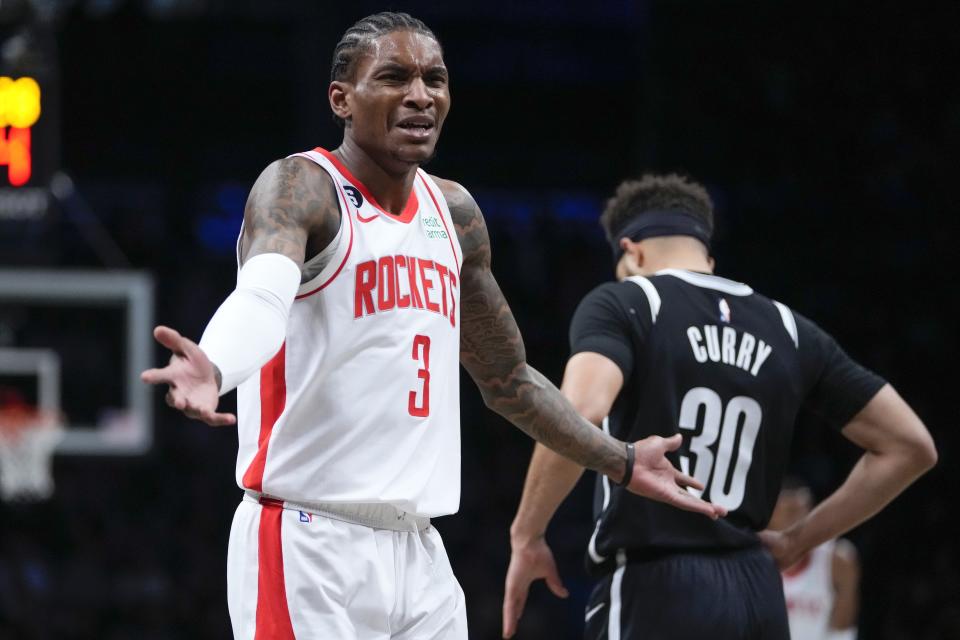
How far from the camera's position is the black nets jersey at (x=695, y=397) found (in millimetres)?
4035

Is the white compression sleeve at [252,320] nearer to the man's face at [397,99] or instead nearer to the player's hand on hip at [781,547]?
the man's face at [397,99]

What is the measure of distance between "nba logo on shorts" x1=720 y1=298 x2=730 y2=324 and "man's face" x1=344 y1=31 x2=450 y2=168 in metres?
1.33

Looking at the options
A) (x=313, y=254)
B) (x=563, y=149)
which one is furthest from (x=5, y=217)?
(x=563, y=149)

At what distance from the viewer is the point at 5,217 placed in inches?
324

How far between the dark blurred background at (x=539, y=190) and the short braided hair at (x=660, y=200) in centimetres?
772

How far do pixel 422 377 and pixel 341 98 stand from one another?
2.26 feet

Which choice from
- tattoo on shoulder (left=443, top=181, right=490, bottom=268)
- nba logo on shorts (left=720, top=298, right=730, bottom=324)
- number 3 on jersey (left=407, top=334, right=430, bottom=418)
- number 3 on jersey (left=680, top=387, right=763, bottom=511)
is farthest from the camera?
nba logo on shorts (left=720, top=298, right=730, bottom=324)

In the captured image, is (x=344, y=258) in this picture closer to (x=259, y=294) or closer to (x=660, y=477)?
(x=259, y=294)

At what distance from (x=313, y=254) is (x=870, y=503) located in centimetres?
224

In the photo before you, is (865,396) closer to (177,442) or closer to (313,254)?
(313,254)

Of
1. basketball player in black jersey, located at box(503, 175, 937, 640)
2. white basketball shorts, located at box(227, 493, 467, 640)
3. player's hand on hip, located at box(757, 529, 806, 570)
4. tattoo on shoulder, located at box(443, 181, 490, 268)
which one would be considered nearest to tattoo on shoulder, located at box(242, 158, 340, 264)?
tattoo on shoulder, located at box(443, 181, 490, 268)

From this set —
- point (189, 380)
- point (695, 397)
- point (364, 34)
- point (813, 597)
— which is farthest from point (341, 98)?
point (813, 597)

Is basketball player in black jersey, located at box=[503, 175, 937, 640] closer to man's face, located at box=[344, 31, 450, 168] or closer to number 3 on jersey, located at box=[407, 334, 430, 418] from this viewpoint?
number 3 on jersey, located at box=[407, 334, 430, 418]

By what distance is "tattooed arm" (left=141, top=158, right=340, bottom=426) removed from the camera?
2.37m
